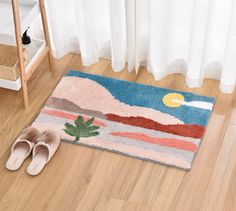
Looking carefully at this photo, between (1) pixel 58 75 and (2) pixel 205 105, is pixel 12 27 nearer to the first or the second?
(1) pixel 58 75

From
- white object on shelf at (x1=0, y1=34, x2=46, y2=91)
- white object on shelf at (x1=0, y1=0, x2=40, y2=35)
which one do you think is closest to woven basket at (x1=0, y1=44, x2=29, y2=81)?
white object on shelf at (x1=0, y1=34, x2=46, y2=91)

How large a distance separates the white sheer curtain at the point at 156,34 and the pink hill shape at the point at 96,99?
17 cm

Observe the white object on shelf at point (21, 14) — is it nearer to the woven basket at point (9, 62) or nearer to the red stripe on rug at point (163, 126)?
the woven basket at point (9, 62)

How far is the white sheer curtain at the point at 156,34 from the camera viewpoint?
2627 millimetres

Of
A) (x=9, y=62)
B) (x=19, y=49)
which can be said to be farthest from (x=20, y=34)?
(x=9, y=62)

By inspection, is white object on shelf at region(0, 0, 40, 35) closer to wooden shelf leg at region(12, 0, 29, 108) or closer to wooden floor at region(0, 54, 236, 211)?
wooden shelf leg at region(12, 0, 29, 108)

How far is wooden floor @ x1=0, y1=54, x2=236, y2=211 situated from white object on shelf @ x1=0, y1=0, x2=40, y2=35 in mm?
485

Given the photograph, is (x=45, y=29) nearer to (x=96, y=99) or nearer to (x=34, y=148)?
(x=96, y=99)

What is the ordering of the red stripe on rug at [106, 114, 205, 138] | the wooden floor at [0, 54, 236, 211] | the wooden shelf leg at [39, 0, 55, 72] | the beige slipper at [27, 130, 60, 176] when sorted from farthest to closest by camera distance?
the wooden shelf leg at [39, 0, 55, 72]
the red stripe on rug at [106, 114, 205, 138]
the beige slipper at [27, 130, 60, 176]
the wooden floor at [0, 54, 236, 211]

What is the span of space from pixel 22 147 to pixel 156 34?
2.90 ft

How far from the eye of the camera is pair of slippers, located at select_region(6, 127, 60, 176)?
250 centimetres

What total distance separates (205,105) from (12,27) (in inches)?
40.6

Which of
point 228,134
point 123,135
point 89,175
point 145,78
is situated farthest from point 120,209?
point 145,78

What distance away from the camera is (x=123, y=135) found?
2611mm
